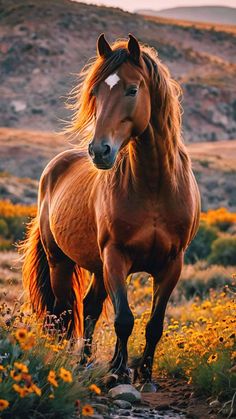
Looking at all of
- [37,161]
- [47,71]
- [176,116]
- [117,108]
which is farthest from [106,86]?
[47,71]

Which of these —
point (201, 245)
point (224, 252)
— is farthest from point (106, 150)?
point (201, 245)

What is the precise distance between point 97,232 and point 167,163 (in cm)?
83

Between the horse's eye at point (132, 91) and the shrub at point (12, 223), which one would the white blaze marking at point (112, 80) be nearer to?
the horse's eye at point (132, 91)

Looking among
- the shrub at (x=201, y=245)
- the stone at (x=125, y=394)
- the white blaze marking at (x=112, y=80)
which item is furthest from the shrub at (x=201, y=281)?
the white blaze marking at (x=112, y=80)

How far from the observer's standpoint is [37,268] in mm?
8750

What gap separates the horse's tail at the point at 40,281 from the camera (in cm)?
846

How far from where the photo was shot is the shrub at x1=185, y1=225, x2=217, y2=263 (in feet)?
72.1

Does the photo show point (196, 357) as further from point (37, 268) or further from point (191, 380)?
point (37, 268)

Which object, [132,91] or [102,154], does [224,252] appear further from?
[102,154]

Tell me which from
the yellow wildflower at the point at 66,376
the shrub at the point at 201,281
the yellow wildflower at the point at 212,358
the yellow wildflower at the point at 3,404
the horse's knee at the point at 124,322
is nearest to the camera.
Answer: the yellow wildflower at the point at 3,404

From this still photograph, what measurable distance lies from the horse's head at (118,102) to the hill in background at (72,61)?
6202 centimetres

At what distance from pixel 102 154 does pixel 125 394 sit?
1714mm

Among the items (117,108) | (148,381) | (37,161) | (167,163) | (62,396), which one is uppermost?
(117,108)

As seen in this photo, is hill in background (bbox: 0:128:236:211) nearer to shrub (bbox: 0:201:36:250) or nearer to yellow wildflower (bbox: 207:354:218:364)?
shrub (bbox: 0:201:36:250)
